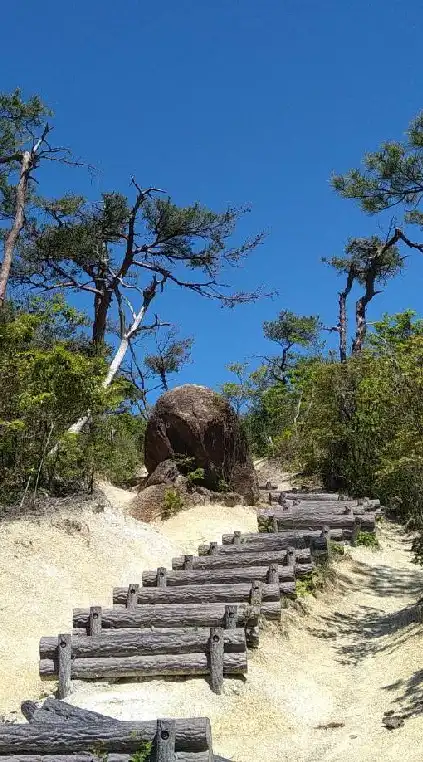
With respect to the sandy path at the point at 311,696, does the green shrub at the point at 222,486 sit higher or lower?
higher

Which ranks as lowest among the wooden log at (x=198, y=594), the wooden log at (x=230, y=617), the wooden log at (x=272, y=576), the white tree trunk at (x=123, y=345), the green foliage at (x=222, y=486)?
the wooden log at (x=230, y=617)

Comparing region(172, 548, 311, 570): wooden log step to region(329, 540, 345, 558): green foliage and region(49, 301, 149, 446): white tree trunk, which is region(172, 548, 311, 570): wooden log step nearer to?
region(329, 540, 345, 558): green foliage

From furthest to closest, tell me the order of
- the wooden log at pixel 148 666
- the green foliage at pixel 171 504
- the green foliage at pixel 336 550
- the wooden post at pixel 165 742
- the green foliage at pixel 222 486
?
the green foliage at pixel 222 486 → the green foliage at pixel 171 504 → the green foliage at pixel 336 550 → the wooden log at pixel 148 666 → the wooden post at pixel 165 742

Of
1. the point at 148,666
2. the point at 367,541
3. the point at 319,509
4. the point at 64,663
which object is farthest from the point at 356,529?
the point at 64,663

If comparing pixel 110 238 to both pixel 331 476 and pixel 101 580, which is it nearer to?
pixel 331 476

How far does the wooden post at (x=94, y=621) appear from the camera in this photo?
9.50 m

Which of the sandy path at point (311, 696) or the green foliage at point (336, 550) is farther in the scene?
the green foliage at point (336, 550)

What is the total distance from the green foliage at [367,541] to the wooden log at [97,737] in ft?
34.5

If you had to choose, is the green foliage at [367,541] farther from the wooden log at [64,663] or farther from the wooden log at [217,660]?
the wooden log at [64,663]

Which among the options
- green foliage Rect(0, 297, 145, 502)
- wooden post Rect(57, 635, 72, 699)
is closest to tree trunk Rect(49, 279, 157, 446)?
green foliage Rect(0, 297, 145, 502)

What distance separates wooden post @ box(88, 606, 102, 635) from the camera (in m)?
9.50

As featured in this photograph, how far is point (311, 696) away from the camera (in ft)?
29.3

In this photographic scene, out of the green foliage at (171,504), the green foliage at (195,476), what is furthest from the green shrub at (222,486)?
the green foliage at (171,504)

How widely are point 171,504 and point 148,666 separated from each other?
9.63m
